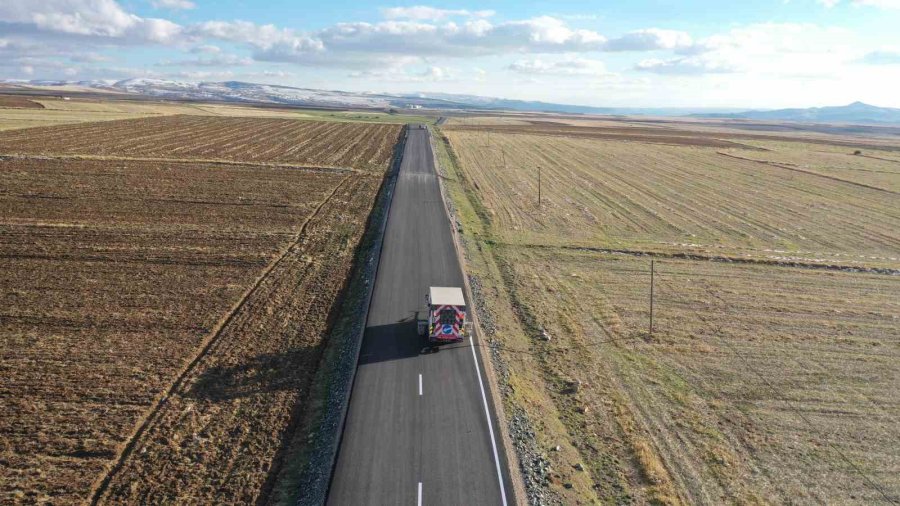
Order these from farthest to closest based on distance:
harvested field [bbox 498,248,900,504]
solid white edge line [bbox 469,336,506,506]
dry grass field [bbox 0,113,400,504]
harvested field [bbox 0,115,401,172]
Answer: harvested field [bbox 0,115,401,172] < harvested field [bbox 498,248,900,504] < dry grass field [bbox 0,113,400,504] < solid white edge line [bbox 469,336,506,506]

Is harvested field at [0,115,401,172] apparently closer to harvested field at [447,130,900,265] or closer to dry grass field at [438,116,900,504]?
harvested field at [447,130,900,265]

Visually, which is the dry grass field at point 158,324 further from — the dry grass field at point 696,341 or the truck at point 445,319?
the dry grass field at point 696,341

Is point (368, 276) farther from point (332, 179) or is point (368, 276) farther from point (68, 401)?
point (332, 179)

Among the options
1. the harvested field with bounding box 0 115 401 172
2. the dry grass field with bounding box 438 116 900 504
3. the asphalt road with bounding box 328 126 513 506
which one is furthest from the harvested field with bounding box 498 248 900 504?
the harvested field with bounding box 0 115 401 172

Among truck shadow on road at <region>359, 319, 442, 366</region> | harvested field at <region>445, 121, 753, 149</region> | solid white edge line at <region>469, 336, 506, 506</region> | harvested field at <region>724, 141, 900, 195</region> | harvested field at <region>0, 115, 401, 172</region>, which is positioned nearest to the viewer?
solid white edge line at <region>469, 336, 506, 506</region>

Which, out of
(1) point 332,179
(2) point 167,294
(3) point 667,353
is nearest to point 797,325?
(3) point 667,353

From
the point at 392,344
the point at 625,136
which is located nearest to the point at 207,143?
the point at 392,344

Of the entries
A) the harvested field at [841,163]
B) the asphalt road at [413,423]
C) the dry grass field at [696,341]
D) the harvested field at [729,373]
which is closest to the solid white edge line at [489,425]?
the asphalt road at [413,423]

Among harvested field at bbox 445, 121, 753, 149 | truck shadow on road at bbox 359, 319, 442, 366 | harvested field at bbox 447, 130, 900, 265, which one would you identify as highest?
harvested field at bbox 445, 121, 753, 149

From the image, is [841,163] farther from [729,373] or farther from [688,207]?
[729,373]
